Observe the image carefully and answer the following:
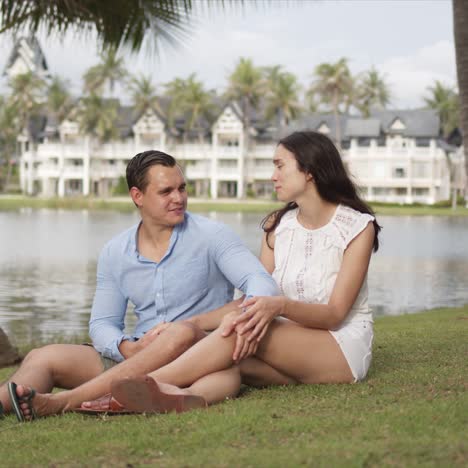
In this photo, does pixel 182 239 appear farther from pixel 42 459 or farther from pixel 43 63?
pixel 43 63

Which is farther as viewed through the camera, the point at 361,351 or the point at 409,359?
the point at 409,359

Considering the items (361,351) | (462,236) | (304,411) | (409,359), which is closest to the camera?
(304,411)

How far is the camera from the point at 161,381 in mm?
3686

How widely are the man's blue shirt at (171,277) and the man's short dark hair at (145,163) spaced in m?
0.25

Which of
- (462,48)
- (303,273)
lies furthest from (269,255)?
(462,48)

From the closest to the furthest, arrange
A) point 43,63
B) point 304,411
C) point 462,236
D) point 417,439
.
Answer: point 417,439 < point 304,411 < point 462,236 < point 43,63

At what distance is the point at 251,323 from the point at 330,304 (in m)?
0.47

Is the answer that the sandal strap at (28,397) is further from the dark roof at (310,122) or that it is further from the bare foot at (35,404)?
the dark roof at (310,122)

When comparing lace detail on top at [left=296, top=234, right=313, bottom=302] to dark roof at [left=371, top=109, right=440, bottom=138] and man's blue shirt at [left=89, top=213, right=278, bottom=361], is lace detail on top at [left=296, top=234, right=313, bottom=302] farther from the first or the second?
dark roof at [left=371, top=109, right=440, bottom=138]

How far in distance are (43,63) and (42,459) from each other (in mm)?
80496

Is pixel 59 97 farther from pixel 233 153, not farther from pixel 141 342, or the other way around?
pixel 141 342

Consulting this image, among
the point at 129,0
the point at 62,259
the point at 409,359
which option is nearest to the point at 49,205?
the point at 62,259

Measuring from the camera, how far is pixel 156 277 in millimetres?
4145

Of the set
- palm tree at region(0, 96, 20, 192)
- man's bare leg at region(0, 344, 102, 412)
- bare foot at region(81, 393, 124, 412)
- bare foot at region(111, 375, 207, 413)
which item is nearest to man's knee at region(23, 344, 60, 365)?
man's bare leg at region(0, 344, 102, 412)
